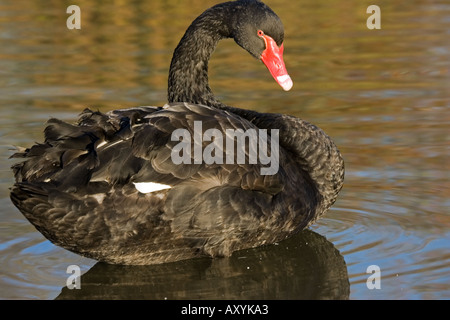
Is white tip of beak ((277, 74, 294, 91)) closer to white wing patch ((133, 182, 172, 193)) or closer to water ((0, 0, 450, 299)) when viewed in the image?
water ((0, 0, 450, 299))

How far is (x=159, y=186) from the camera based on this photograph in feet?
16.0

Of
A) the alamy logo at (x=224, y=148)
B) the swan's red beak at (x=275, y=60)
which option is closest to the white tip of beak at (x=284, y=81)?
the swan's red beak at (x=275, y=60)

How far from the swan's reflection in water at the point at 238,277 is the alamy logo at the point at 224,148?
577 mm

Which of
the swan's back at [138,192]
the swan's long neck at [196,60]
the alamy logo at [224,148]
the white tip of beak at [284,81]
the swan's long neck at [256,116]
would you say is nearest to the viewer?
the swan's back at [138,192]

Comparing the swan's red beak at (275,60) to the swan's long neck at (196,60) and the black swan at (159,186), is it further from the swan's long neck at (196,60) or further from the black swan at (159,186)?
the black swan at (159,186)

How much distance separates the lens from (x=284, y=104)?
920 centimetres

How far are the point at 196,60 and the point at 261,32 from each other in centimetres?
54

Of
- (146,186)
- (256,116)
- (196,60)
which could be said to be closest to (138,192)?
(146,186)

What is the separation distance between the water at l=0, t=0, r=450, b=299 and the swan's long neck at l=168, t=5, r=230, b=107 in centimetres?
130

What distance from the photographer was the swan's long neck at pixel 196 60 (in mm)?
6398

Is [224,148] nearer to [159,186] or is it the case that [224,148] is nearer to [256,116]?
[159,186]
